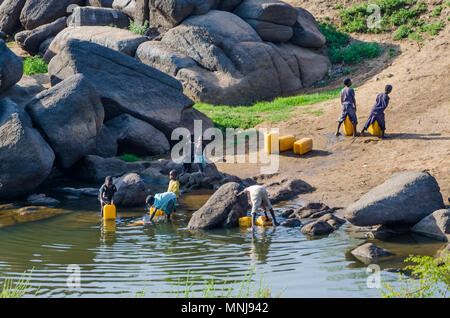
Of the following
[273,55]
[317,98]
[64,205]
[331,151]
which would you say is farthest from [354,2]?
[64,205]

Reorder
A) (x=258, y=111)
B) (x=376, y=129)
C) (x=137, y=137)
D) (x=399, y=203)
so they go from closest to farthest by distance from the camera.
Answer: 1. (x=399, y=203)
2. (x=376, y=129)
3. (x=137, y=137)
4. (x=258, y=111)

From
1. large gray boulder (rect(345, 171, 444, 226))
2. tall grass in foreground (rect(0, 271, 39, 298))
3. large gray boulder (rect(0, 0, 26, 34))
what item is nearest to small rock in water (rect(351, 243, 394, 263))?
large gray boulder (rect(345, 171, 444, 226))

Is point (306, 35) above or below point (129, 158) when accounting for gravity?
above

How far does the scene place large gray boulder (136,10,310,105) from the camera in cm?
2216

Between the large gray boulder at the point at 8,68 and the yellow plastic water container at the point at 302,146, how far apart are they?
759 centimetres

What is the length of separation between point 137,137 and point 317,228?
844cm

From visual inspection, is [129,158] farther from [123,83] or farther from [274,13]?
[274,13]

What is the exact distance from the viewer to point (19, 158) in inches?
560

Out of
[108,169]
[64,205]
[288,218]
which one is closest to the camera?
[288,218]

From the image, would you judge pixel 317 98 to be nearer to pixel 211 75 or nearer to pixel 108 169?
pixel 211 75

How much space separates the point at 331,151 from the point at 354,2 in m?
11.9

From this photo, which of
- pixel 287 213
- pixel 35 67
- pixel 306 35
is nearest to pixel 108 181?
pixel 287 213

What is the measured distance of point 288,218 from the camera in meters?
12.7

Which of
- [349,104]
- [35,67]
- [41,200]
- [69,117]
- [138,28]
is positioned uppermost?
[138,28]
